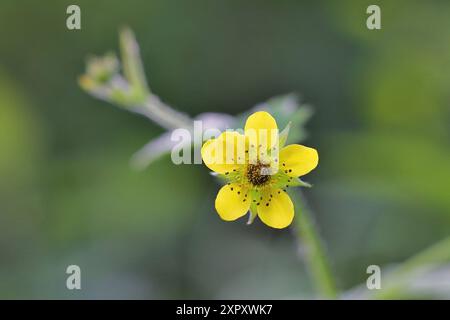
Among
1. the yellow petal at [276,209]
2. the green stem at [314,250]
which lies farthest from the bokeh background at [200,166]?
the yellow petal at [276,209]

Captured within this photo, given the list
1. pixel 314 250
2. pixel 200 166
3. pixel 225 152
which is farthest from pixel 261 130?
pixel 200 166

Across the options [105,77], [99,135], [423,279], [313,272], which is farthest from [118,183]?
[423,279]

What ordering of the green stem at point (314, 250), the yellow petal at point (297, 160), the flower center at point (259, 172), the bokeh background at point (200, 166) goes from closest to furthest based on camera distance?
the yellow petal at point (297, 160), the flower center at point (259, 172), the green stem at point (314, 250), the bokeh background at point (200, 166)

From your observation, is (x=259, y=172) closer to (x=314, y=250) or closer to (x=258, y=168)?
(x=258, y=168)

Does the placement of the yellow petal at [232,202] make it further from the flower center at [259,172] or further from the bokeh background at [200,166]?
the bokeh background at [200,166]

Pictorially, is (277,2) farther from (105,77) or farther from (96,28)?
(105,77)
